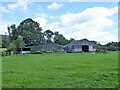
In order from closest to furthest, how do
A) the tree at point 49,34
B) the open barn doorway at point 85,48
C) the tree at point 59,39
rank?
the open barn doorway at point 85,48, the tree at point 59,39, the tree at point 49,34

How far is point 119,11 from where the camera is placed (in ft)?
8.91

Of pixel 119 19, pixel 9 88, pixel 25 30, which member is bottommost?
pixel 9 88

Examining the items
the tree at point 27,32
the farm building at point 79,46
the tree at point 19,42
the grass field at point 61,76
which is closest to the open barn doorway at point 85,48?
the farm building at point 79,46

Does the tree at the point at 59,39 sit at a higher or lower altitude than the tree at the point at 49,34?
lower

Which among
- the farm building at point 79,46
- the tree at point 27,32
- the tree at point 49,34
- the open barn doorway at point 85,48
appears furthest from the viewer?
the tree at point 49,34

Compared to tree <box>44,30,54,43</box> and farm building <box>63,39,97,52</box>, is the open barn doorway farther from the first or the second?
tree <box>44,30,54,43</box>

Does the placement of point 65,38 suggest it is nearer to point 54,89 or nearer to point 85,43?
point 85,43

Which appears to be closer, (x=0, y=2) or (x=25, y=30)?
(x=0, y=2)

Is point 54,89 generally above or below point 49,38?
below

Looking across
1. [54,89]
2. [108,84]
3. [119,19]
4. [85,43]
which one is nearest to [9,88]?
[54,89]

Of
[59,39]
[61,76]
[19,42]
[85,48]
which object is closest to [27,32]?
[19,42]

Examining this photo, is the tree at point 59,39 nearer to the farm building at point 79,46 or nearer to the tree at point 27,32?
the tree at point 27,32

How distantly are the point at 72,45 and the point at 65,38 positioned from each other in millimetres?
21322

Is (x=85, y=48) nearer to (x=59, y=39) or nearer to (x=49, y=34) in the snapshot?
(x=59, y=39)
